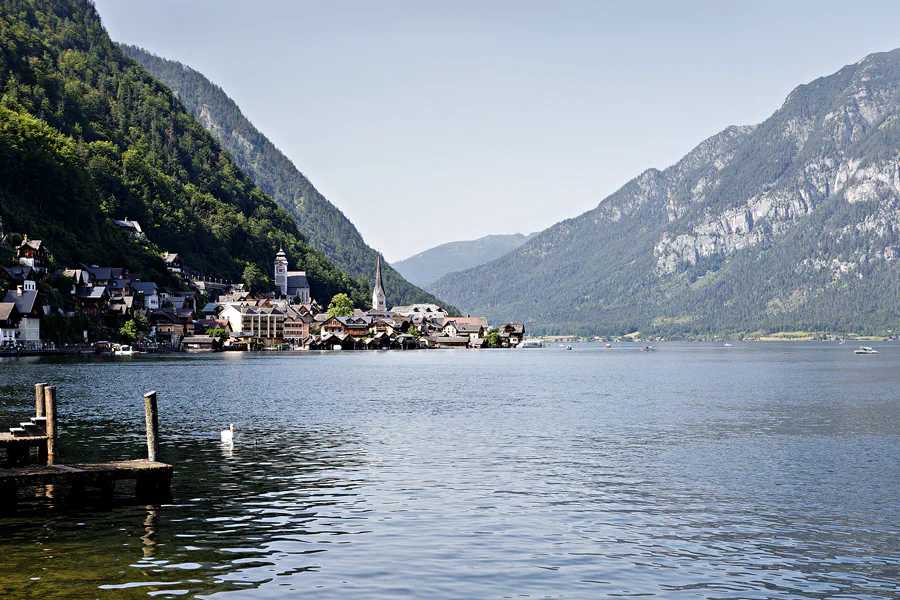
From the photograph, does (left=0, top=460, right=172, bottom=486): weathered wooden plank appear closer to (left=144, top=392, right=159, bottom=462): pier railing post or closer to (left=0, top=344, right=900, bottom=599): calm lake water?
(left=0, top=344, right=900, bottom=599): calm lake water

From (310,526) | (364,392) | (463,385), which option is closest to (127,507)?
(310,526)

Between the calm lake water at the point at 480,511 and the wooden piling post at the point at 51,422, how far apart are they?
103 cm

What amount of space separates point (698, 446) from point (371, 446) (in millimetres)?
15993

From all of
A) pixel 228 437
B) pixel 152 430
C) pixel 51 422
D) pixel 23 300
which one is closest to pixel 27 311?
pixel 23 300

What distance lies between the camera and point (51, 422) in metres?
42.0

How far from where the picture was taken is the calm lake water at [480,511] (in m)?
21.5

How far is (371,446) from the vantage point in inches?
1778

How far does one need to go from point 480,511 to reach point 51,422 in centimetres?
2285

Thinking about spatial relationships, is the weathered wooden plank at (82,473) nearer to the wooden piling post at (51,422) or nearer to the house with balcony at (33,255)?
the wooden piling post at (51,422)

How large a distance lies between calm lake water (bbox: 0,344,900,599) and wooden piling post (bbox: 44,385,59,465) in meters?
1.03

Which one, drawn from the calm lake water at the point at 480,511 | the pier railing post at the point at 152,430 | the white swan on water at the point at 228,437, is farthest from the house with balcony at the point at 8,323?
the pier railing post at the point at 152,430

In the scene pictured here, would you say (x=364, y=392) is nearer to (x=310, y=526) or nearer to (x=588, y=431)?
(x=588, y=431)

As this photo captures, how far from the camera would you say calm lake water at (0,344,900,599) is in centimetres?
2145

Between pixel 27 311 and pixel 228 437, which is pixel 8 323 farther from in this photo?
pixel 228 437
